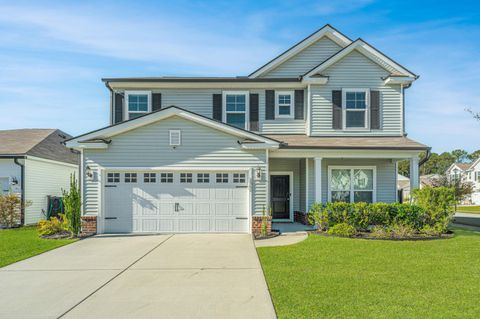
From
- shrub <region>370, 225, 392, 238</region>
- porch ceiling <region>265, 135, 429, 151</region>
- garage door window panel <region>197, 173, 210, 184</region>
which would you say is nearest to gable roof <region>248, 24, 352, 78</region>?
porch ceiling <region>265, 135, 429, 151</region>

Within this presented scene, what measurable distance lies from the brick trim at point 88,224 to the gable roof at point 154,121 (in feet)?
7.99

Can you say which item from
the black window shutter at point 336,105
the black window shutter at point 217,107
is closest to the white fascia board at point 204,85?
the black window shutter at point 217,107

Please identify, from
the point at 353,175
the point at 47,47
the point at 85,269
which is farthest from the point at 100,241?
the point at 353,175

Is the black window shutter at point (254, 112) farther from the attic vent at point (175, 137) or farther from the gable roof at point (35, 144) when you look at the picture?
the gable roof at point (35, 144)

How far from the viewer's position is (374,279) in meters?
6.68

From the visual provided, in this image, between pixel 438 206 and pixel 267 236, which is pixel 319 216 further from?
pixel 438 206

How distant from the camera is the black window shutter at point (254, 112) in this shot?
A: 1491 cm

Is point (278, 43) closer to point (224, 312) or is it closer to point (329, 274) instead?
point (329, 274)

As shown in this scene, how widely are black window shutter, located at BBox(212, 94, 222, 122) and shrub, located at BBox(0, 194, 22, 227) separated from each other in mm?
9086

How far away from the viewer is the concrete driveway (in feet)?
17.3

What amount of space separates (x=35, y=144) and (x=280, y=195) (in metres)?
11.9

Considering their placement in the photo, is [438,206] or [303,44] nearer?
[438,206]

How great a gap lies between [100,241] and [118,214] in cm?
146

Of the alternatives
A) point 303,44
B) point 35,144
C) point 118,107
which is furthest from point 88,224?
point 303,44
